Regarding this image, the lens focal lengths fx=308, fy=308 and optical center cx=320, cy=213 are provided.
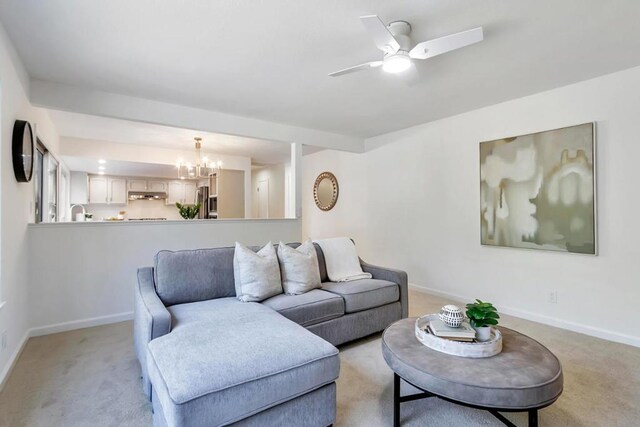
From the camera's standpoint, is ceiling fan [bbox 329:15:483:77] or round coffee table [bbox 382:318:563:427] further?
ceiling fan [bbox 329:15:483:77]

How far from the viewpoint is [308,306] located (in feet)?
7.94

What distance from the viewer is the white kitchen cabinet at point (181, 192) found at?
26.0 ft

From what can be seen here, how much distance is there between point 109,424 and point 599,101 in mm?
4567

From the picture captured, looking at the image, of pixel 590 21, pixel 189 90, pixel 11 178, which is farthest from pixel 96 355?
pixel 590 21

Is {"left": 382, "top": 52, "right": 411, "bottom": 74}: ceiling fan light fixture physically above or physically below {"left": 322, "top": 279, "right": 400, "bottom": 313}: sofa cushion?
above

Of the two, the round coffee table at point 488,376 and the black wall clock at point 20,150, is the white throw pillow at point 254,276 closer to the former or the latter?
the round coffee table at point 488,376

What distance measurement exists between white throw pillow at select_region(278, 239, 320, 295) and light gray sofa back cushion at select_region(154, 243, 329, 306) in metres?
0.44

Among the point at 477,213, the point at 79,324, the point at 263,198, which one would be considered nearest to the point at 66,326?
the point at 79,324

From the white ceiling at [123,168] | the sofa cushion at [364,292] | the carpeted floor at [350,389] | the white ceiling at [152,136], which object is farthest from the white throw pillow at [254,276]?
the white ceiling at [123,168]

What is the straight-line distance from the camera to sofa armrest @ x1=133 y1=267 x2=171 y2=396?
1.76 m

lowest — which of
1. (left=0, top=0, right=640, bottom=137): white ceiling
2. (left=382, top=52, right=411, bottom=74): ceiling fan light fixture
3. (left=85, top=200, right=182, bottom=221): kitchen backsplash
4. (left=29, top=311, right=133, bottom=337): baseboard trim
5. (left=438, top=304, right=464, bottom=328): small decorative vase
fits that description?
(left=29, top=311, right=133, bottom=337): baseboard trim

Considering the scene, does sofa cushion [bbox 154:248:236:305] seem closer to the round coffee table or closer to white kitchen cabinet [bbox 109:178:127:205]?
the round coffee table

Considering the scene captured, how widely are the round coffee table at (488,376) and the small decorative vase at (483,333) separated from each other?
98 mm

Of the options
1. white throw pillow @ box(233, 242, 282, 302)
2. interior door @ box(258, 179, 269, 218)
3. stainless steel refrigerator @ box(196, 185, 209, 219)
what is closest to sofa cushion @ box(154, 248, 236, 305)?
white throw pillow @ box(233, 242, 282, 302)
